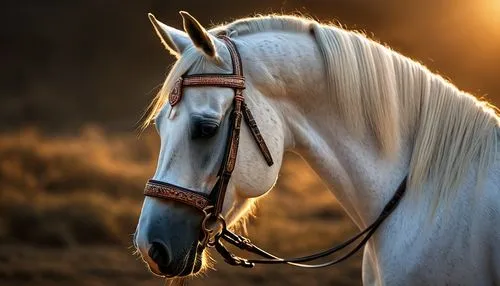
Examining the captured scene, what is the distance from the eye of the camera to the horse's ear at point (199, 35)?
298cm

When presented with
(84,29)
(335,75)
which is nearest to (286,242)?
(335,75)

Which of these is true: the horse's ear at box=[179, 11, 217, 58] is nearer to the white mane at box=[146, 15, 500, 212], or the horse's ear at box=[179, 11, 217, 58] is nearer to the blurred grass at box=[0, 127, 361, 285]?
the white mane at box=[146, 15, 500, 212]

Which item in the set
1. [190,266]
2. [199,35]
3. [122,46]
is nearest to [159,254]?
[190,266]

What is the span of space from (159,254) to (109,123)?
18.5 m

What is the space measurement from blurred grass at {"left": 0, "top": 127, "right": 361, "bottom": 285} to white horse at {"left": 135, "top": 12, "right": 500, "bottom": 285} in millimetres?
4608

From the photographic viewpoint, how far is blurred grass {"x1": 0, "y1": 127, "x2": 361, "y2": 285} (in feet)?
26.8

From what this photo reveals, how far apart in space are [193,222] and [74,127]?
1792 cm

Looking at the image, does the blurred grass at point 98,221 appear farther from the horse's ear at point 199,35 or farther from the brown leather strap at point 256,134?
the horse's ear at point 199,35

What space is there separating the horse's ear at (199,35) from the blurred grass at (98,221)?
4818mm

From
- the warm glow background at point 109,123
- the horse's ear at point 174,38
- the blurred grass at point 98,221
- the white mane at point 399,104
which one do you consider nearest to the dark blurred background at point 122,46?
the warm glow background at point 109,123

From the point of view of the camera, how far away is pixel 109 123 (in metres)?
21.2

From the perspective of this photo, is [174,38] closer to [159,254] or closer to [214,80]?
[214,80]

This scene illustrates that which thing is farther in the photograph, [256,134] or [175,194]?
[256,134]

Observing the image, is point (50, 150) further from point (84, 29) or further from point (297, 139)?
point (84, 29)
